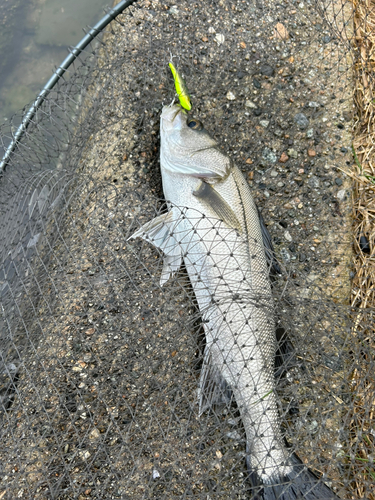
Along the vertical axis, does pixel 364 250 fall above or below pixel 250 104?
below

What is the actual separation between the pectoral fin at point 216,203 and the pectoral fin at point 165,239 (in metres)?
0.23

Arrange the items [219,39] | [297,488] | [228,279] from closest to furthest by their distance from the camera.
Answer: [297,488], [228,279], [219,39]

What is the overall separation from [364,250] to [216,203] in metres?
1.18

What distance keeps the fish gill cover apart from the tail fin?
0.27 ft

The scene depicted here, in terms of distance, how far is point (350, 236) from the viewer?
8.71 feet

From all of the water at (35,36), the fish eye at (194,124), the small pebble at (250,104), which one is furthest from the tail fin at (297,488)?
the water at (35,36)

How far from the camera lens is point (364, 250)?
8.66ft

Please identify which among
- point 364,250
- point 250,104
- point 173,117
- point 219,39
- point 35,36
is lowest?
point 364,250

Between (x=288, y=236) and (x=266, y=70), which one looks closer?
(x=288, y=236)

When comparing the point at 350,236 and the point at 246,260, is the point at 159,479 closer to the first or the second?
the point at 246,260

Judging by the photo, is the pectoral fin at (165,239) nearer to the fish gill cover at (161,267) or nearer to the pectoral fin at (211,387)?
the fish gill cover at (161,267)

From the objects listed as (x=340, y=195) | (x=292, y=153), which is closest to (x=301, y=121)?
(x=292, y=153)

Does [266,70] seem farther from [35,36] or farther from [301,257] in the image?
[35,36]

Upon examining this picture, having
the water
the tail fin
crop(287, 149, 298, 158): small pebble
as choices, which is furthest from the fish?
the water
